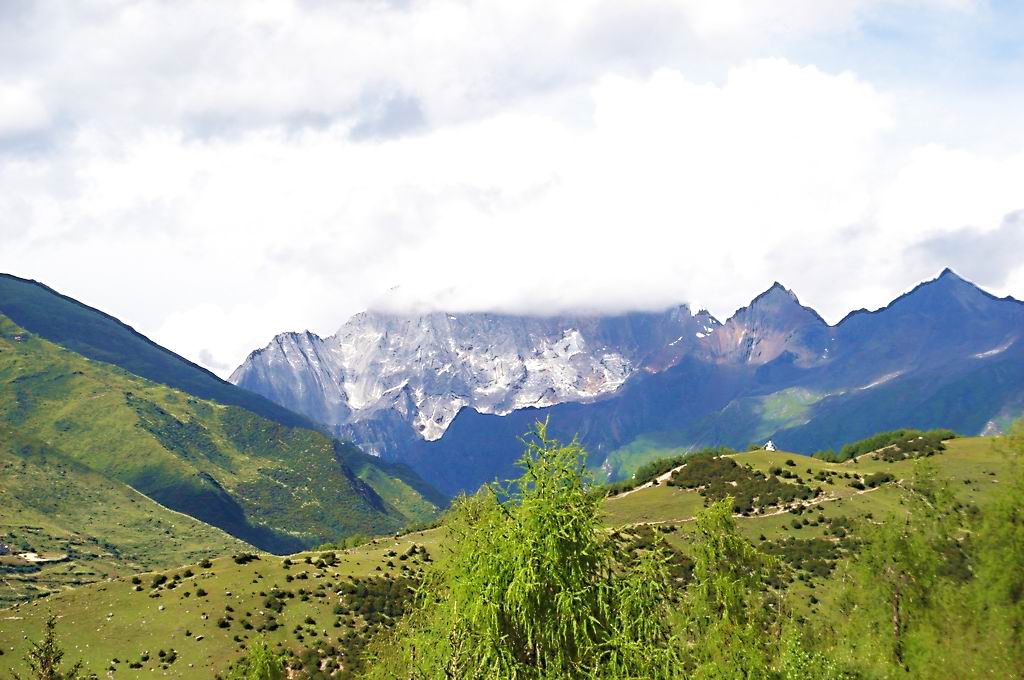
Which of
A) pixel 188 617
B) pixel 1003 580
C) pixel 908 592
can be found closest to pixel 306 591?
pixel 188 617

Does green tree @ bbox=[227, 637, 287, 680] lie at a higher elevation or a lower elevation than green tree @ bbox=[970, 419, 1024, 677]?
lower

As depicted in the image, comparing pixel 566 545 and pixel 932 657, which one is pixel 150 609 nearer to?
pixel 932 657

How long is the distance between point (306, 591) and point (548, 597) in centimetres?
11778

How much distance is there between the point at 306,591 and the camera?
132 meters

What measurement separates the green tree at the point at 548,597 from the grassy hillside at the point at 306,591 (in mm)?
74483

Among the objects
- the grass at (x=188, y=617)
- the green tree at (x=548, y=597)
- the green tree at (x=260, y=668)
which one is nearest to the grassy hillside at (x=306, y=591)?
the grass at (x=188, y=617)

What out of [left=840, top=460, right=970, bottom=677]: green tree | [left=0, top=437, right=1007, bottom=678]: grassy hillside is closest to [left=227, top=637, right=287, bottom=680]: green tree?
[left=0, top=437, right=1007, bottom=678]: grassy hillside

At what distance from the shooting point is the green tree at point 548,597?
24078 mm

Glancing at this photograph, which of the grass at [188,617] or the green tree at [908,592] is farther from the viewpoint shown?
the grass at [188,617]

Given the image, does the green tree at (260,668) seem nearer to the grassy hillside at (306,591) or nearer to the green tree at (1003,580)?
the grassy hillside at (306,591)

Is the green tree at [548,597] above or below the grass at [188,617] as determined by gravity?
above

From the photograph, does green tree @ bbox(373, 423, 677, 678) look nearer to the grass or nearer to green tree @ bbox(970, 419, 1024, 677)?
green tree @ bbox(970, 419, 1024, 677)

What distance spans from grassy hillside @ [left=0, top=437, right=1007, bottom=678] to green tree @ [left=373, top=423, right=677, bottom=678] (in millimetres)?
74483

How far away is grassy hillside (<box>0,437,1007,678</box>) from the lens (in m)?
113
